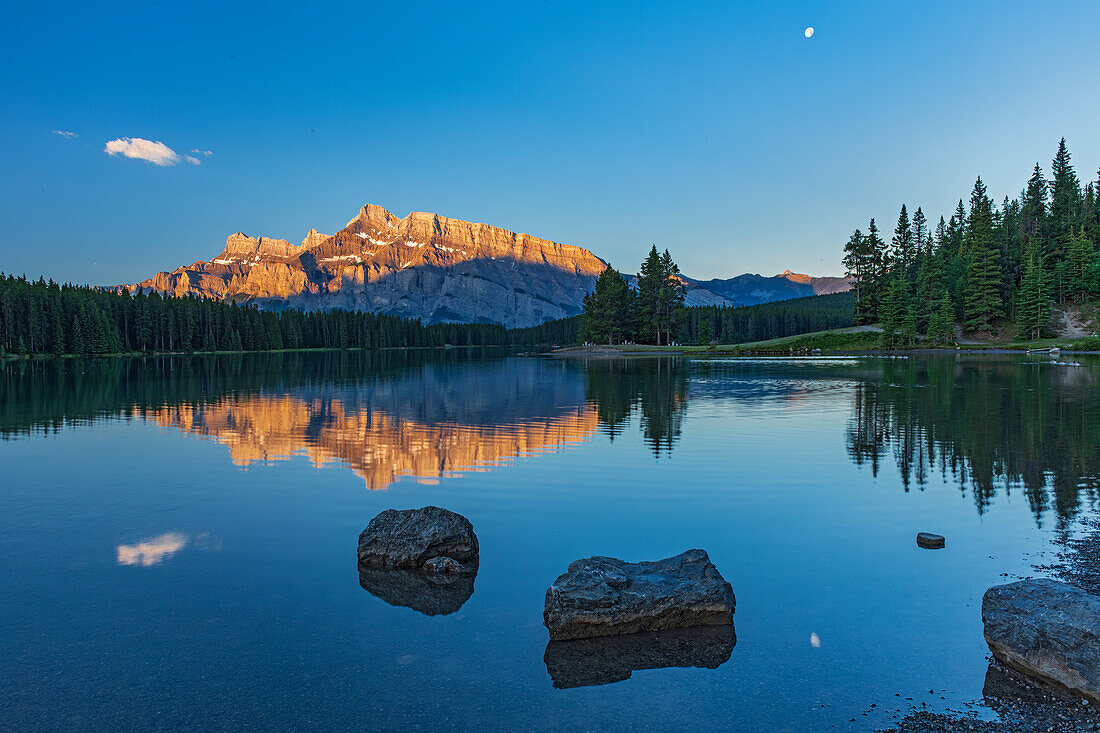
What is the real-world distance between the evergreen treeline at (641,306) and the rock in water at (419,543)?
132538 mm

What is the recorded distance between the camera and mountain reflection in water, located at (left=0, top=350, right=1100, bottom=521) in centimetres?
2167

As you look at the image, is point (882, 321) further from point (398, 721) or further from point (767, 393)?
point (398, 721)

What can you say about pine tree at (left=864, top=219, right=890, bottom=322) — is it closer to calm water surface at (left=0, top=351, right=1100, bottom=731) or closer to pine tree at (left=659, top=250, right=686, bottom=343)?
pine tree at (left=659, top=250, right=686, bottom=343)

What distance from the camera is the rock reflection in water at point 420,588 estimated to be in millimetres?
11016

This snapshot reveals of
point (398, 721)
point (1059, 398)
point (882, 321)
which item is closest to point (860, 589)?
point (398, 721)

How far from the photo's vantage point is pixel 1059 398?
38500 mm

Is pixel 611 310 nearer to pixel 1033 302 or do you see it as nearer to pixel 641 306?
pixel 641 306

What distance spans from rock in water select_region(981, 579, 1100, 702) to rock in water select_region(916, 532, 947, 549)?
4062 mm

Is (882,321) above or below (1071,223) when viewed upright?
below

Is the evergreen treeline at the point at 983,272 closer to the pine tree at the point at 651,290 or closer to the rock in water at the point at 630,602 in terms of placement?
the pine tree at the point at 651,290

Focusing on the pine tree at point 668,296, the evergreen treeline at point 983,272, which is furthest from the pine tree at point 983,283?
the pine tree at point 668,296

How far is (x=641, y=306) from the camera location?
148 metres

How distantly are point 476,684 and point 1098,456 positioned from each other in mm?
23761

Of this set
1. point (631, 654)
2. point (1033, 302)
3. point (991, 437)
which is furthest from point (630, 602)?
point (1033, 302)
